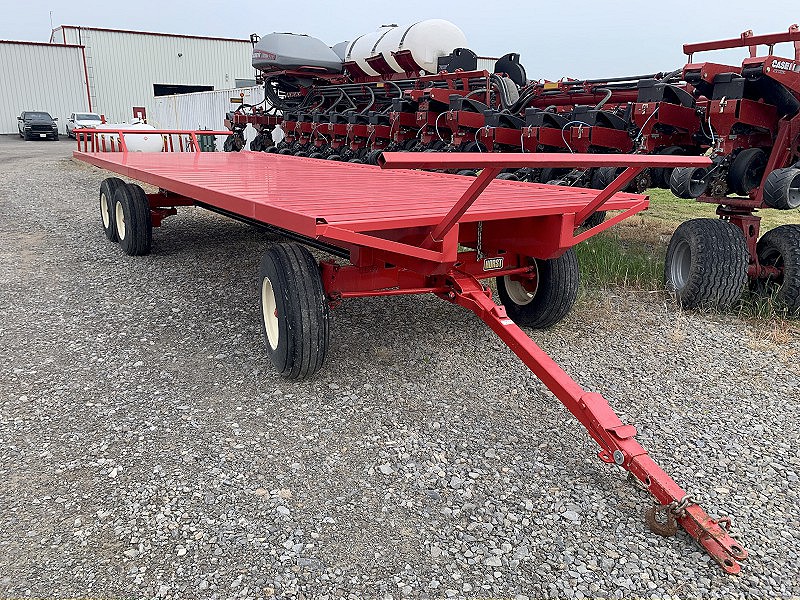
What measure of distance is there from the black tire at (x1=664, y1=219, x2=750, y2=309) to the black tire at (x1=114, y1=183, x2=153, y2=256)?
4.91 metres

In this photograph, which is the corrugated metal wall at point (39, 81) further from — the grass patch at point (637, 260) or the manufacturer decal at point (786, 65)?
the manufacturer decal at point (786, 65)

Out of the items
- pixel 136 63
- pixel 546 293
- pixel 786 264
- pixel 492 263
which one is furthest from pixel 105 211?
pixel 136 63

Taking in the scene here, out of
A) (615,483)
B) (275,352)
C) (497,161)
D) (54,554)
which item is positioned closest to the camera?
(54,554)

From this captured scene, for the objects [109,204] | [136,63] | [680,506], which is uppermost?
[136,63]

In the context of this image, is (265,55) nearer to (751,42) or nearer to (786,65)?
(751,42)

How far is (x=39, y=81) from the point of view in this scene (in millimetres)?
33062

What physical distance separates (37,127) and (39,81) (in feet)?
18.2

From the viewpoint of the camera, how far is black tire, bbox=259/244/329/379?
3.27 m

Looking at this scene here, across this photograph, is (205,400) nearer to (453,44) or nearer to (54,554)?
(54,554)

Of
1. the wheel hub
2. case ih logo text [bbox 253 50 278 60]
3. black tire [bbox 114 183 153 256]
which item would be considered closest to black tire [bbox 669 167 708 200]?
the wheel hub

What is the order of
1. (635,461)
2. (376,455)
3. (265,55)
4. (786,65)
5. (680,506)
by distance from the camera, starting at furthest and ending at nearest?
(265,55) → (786,65) → (376,455) → (635,461) → (680,506)

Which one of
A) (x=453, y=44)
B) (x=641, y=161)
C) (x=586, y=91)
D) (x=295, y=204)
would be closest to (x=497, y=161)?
(x=641, y=161)

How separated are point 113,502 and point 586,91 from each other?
7.49 m

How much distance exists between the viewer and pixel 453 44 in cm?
1181
